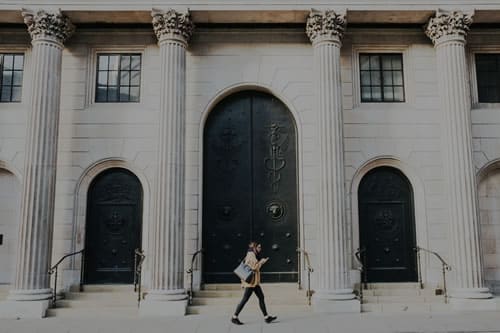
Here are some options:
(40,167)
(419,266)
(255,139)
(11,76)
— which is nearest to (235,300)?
(255,139)

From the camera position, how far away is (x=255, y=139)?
531 inches

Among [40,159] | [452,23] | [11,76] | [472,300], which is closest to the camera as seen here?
[472,300]

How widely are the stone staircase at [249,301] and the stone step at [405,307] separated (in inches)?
61.4

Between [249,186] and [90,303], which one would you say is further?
[249,186]

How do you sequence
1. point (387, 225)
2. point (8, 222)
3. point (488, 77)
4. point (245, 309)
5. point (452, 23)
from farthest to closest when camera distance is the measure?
point (488, 77), point (387, 225), point (8, 222), point (452, 23), point (245, 309)

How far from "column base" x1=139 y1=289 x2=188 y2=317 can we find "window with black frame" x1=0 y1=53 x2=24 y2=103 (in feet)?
23.5

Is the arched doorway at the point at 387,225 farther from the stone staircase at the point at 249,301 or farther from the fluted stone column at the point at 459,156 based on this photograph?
the stone staircase at the point at 249,301

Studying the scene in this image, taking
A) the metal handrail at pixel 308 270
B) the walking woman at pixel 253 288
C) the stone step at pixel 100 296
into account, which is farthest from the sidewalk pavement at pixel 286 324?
the stone step at pixel 100 296

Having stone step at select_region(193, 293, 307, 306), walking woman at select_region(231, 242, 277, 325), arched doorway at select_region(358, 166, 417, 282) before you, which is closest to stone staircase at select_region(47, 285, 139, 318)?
stone step at select_region(193, 293, 307, 306)

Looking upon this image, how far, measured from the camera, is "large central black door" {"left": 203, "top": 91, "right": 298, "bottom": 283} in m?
12.9

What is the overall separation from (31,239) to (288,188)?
6.98 meters

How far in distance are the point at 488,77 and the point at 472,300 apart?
668 centimetres

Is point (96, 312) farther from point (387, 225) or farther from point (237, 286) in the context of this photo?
point (387, 225)

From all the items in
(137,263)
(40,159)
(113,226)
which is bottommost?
(137,263)
